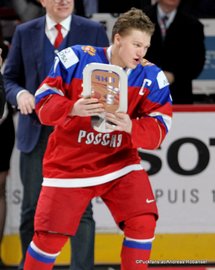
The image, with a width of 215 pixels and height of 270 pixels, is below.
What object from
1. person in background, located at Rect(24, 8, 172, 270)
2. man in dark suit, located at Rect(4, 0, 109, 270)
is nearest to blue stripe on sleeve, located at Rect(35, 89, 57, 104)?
person in background, located at Rect(24, 8, 172, 270)

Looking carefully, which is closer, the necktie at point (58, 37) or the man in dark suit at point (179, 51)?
the necktie at point (58, 37)

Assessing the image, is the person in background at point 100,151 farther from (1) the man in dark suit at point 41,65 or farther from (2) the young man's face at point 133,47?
(1) the man in dark suit at point 41,65

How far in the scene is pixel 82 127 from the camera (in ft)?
16.9

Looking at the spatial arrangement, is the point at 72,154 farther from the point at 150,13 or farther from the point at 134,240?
the point at 150,13

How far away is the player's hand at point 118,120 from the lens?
4902 millimetres

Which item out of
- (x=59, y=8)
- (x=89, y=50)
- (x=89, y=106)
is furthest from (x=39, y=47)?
(x=89, y=106)

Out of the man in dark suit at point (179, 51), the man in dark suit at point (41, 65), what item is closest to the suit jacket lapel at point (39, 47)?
the man in dark suit at point (41, 65)

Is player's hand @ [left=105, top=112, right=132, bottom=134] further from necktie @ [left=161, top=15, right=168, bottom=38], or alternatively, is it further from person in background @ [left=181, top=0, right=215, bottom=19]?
person in background @ [left=181, top=0, right=215, bottom=19]

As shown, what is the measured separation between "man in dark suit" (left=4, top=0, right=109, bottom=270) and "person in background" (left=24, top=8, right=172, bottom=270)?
74cm

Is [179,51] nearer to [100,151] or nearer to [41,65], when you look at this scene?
[41,65]

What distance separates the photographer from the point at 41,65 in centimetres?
598

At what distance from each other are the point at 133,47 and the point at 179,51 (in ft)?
5.72

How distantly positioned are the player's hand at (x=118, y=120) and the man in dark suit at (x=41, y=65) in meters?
1.05

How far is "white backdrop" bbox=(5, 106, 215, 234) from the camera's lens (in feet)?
21.4
